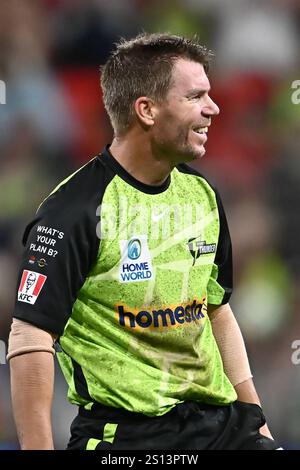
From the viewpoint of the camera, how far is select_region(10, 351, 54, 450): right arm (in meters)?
2.14

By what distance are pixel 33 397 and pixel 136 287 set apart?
0.40 metres

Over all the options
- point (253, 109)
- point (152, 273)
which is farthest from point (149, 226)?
point (253, 109)

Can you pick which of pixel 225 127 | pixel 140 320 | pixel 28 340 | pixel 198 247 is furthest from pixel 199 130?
pixel 225 127

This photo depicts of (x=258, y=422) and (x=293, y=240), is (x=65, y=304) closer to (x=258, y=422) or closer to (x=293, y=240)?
(x=258, y=422)

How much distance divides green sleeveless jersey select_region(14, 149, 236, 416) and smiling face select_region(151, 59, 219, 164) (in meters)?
0.11

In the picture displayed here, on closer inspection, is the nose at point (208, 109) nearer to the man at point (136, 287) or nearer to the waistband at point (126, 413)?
the man at point (136, 287)

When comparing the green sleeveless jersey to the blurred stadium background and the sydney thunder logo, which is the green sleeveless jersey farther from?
the blurred stadium background

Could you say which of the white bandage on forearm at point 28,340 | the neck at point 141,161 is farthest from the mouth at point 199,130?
the white bandage on forearm at point 28,340

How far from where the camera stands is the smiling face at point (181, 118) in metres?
2.47

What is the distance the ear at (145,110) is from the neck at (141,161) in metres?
0.05

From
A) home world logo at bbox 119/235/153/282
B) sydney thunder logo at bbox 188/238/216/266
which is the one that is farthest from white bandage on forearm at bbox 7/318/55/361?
sydney thunder logo at bbox 188/238/216/266

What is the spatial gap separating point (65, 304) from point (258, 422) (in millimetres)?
685

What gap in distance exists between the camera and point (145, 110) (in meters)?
2.49

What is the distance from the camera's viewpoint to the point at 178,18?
456cm
